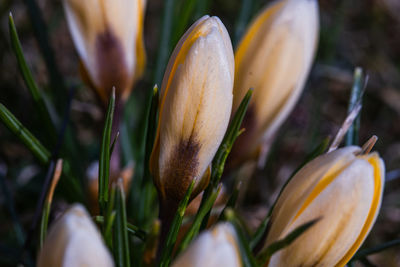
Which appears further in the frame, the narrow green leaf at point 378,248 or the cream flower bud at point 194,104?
the narrow green leaf at point 378,248

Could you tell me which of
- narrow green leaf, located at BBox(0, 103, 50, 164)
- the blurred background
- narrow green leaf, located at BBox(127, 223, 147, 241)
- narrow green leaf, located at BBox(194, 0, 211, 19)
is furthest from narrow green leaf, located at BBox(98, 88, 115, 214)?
narrow green leaf, located at BBox(194, 0, 211, 19)

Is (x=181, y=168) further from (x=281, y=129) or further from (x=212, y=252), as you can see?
(x=281, y=129)

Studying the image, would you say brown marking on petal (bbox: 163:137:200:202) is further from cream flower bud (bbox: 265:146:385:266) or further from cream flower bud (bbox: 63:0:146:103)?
cream flower bud (bbox: 63:0:146:103)

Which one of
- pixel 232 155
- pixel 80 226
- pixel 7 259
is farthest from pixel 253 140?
pixel 7 259

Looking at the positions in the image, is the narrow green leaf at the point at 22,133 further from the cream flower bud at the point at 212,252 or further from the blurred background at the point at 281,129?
the cream flower bud at the point at 212,252

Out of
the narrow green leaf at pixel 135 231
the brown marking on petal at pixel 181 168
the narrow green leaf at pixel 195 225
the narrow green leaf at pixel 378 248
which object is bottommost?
the narrow green leaf at pixel 378 248

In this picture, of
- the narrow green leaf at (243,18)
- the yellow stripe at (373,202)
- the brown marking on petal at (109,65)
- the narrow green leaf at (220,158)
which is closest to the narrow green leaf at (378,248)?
the yellow stripe at (373,202)

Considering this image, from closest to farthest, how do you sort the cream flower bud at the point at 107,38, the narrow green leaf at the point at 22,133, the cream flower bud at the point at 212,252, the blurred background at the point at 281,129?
the cream flower bud at the point at 212,252 < the narrow green leaf at the point at 22,133 < the cream flower bud at the point at 107,38 < the blurred background at the point at 281,129

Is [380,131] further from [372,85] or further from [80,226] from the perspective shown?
[80,226]
